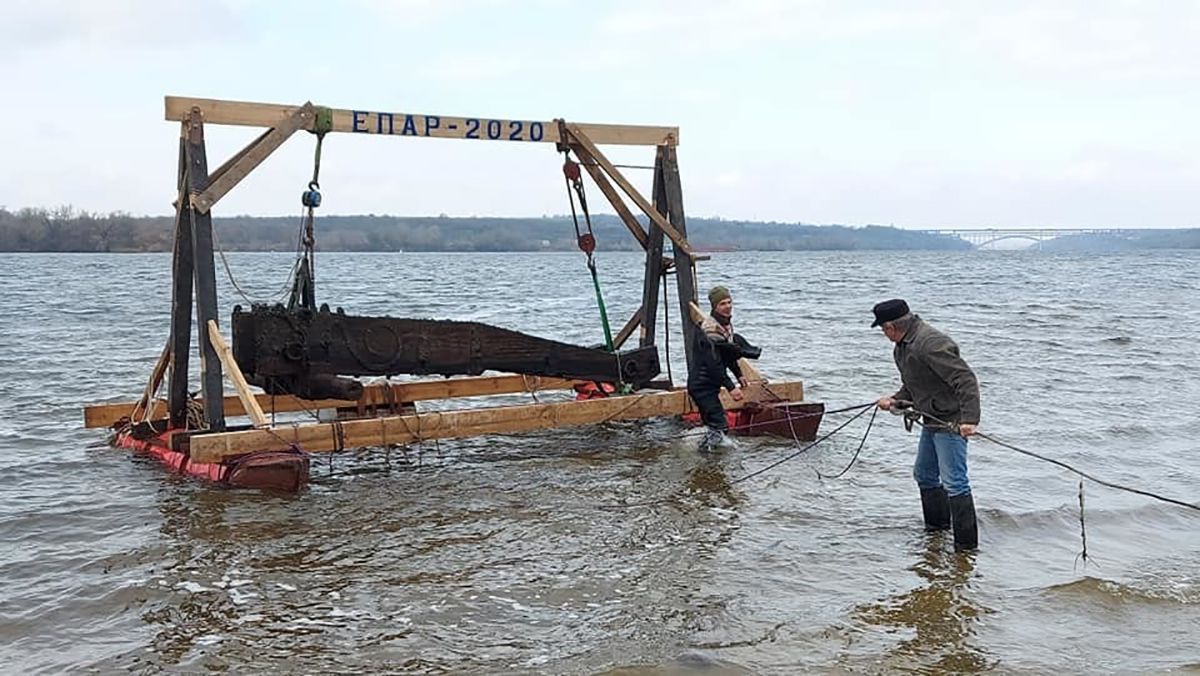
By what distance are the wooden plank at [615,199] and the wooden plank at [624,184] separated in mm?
123

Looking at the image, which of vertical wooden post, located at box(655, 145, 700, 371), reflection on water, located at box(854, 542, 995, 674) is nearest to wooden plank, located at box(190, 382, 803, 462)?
vertical wooden post, located at box(655, 145, 700, 371)

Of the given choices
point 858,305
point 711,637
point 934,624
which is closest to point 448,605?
point 711,637

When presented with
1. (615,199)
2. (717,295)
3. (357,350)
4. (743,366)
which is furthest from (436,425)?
(743,366)

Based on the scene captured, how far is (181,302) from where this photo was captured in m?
10.5

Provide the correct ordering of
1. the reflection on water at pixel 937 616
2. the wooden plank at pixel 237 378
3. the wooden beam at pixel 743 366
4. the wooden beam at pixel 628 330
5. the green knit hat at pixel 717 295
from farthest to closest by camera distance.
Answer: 1. the wooden beam at pixel 628 330
2. the wooden beam at pixel 743 366
3. the green knit hat at pixel 717 295
4. the wooden plank at pixel 237 378
5. the reflection on water at pixel 937 616

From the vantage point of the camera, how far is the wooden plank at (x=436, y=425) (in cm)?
929

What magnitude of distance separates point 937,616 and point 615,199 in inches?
271

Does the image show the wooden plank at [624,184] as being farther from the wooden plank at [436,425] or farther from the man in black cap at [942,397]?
the man in black cap at [942,397]

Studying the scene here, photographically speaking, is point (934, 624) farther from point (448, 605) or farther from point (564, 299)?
point (564, 299)

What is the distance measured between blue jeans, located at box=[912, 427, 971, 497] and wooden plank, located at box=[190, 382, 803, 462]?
12.6ft

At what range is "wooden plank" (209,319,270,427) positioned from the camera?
9492 mm

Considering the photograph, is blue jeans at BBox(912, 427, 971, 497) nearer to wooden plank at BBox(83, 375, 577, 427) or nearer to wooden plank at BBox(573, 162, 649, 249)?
wooden plank at BBox(83, 375, 577, 427)

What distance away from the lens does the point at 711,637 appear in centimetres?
637

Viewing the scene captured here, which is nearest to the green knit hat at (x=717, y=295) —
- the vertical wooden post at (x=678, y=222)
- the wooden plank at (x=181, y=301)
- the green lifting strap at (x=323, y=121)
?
the vertical wooden post at (x=678, y=222)
